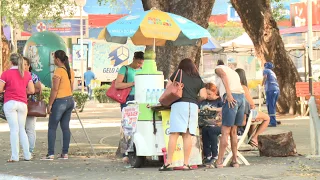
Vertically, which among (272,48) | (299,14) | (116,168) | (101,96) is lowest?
(116,168)

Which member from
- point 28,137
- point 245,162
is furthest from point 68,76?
point 245,162

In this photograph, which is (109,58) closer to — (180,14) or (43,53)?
(43,53)

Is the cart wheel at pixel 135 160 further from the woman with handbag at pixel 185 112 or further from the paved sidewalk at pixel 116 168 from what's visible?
the woman with handbag at pixel 185 112

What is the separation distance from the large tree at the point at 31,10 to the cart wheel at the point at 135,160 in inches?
653

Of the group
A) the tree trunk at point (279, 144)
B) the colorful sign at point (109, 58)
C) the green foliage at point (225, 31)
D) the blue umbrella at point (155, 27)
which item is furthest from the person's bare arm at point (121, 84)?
the green foliage at point (225, 31)

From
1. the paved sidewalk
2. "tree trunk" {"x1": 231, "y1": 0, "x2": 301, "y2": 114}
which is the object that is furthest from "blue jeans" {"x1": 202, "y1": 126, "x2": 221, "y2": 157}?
"tree trunk" {"x1": 231, "y1": 0, "x2": 301, "y2": 114}

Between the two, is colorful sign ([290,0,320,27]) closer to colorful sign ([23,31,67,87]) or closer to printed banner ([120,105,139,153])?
colorful sign ([23,31,67,87])

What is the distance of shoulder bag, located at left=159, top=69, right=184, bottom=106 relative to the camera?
11586mm

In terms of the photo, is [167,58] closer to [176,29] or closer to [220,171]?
[176,29]

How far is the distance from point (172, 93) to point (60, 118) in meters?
3.09

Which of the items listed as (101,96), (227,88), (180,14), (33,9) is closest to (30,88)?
(180,14)

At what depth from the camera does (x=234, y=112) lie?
40.0 ft

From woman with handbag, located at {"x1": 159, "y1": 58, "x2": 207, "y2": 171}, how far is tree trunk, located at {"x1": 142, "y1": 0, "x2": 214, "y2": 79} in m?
3.32

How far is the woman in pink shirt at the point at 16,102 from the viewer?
13664mm
